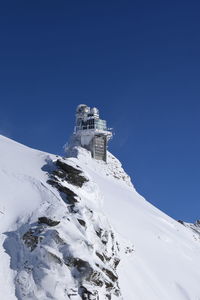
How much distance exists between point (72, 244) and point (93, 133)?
67.5 metres

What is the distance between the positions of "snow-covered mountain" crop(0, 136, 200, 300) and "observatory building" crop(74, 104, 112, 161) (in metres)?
49.1

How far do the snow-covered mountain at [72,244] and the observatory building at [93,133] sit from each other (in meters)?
49.1


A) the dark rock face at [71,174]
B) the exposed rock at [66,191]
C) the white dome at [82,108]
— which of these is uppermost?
the white dome at [82,108]

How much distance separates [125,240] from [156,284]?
422 centimetres

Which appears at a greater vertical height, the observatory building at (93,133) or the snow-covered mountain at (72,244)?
the observatory building at (93,133)

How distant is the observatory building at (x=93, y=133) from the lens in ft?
294

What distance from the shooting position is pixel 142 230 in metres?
38.2

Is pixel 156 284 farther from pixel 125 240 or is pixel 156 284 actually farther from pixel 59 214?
pixel 59 214

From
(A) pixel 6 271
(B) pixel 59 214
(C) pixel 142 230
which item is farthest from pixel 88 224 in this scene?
(C) pixel 142 230

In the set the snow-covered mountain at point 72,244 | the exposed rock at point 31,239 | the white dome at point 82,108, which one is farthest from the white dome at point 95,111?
the exposed rock at point 31,239

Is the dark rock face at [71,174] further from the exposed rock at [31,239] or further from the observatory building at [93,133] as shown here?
the observatory building at [93,133]

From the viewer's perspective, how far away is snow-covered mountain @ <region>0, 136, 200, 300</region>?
2258 cm

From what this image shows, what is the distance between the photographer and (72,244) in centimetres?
2400

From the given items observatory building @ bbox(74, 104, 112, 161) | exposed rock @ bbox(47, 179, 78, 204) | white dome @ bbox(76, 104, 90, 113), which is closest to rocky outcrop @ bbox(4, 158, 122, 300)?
exposed rock @ bbox(47, 179, 78, 204)
